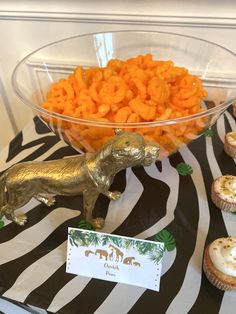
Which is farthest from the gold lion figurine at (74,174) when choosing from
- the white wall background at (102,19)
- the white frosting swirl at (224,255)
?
the white wall background at (102,19)

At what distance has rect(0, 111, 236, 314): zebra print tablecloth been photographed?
565 mm

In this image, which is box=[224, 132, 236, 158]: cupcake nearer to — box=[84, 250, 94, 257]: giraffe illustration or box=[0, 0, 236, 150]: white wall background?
box=[0, 0, 236, 150]: white wall background

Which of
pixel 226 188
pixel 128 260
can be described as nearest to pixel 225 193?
pixel 226 188

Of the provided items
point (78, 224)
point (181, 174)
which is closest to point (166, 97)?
point (181, 174)

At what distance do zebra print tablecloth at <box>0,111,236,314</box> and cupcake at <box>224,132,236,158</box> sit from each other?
0.06 feet

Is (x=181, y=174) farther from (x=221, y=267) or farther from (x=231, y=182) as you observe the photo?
(x=221, y=267)

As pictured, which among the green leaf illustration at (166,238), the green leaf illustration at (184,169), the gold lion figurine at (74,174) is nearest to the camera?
the gold lion figurine at (74,174)

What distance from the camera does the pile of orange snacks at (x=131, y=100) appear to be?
0.67 m

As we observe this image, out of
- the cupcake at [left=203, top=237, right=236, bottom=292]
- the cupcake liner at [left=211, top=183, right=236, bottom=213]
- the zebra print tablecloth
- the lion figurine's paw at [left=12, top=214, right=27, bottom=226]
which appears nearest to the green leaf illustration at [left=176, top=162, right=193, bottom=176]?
the zebra print tablecloth

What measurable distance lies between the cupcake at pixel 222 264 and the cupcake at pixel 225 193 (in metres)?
0.12

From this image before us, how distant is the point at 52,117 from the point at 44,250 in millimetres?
277

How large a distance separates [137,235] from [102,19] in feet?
2.31

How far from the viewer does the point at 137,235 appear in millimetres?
674

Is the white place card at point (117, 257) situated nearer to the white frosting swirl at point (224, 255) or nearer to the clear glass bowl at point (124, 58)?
the white frosting swirl at point (224, 255)
